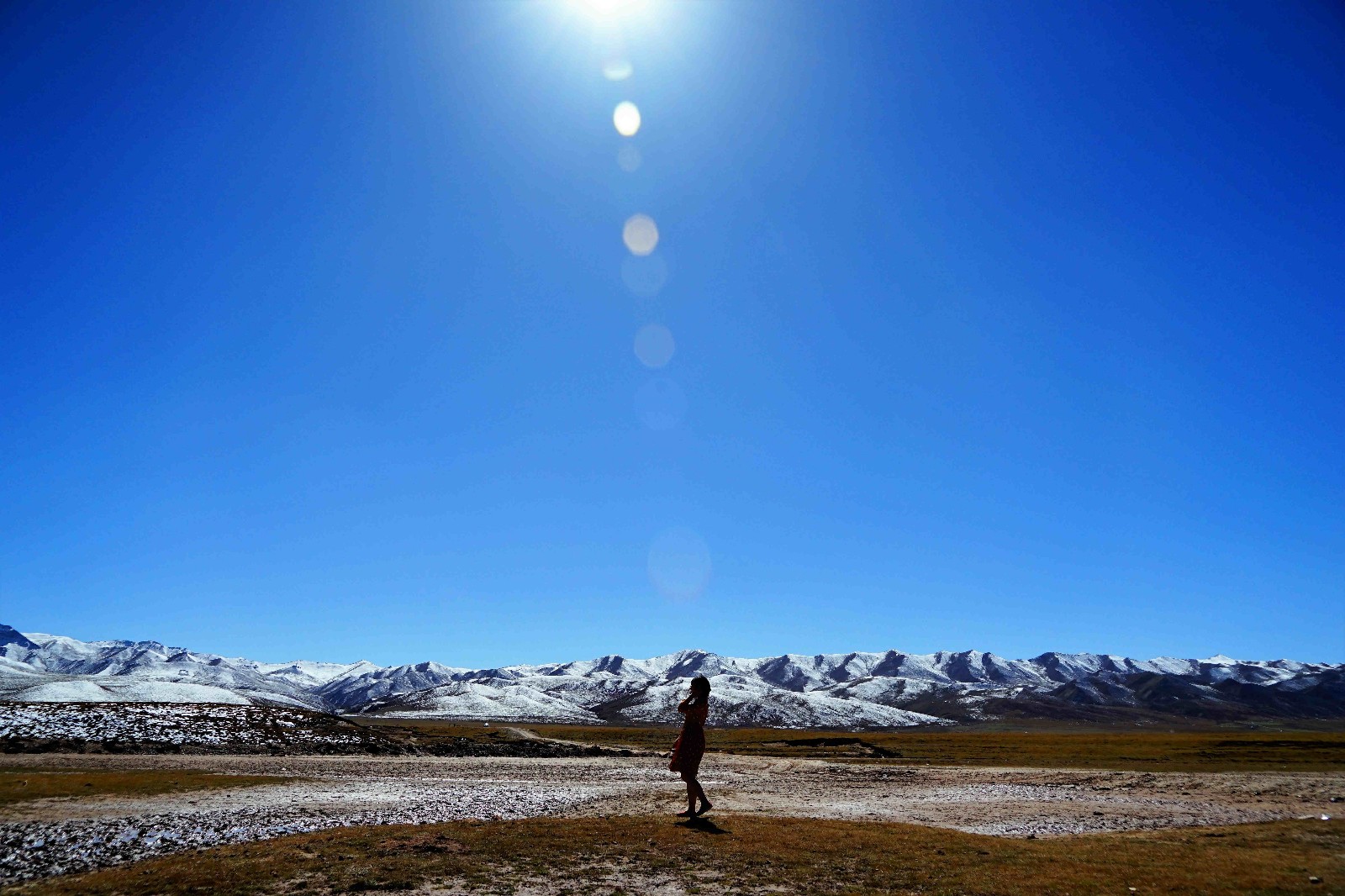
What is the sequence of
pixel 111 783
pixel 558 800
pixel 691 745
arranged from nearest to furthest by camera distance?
pixel 691 745 < pixel 558 800 < pixel 111 783

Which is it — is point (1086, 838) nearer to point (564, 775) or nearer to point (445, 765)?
point (564, 775)

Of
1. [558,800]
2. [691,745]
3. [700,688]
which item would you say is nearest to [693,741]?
[691,745]

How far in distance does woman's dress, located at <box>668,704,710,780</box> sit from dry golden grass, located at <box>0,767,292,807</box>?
19.2 meters

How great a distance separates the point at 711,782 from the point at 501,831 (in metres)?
22.0

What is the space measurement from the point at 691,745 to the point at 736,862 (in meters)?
4.89

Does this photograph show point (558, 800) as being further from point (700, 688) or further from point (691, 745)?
point (700, 688)

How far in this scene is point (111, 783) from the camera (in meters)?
26.0

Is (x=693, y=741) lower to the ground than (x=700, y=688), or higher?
lower

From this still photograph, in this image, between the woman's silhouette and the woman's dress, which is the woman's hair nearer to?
the woman's silhouette

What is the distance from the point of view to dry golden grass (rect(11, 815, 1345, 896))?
11.2m

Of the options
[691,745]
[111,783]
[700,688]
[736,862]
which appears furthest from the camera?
[111,783]

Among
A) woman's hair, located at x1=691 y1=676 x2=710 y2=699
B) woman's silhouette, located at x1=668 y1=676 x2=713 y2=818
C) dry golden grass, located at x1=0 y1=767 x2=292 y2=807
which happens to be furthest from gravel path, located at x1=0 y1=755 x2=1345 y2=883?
woman's hair, located at x1=691 y1=676 x2=710 y2=699

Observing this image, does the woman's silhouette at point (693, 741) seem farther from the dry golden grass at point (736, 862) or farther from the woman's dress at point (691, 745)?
the dry golden grass at point (736, 862)

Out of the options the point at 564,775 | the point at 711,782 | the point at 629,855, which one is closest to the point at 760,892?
the point at 629,855
